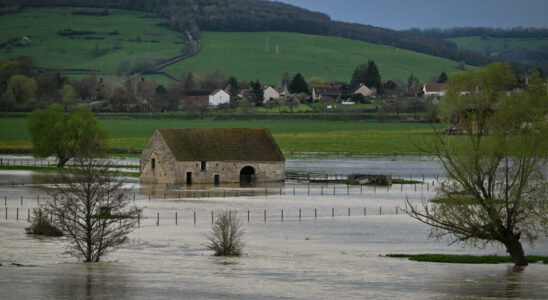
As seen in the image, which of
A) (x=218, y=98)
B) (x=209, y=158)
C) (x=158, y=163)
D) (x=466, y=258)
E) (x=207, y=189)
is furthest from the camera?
(x=218, y=98)

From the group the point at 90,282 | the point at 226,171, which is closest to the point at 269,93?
the point at 226,171

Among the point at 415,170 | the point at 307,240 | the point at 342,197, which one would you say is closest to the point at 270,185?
the point at 342,197

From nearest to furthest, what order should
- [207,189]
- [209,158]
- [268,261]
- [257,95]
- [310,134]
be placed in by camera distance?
[268,261] < [207,189] < [209,158] < [310,134] < [257,95]

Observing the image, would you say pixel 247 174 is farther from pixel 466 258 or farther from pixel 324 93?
pixel 324 93

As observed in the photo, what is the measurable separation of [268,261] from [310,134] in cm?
8952

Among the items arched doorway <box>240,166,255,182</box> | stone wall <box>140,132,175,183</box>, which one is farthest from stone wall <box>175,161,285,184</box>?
stone wall <box>140,132,175,183</box>

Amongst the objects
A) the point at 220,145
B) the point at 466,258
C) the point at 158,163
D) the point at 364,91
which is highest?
the point at 364,91

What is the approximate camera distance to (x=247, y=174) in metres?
76.3

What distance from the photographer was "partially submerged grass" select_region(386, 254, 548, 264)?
1528 inches

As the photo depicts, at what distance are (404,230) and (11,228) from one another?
20.6 meters

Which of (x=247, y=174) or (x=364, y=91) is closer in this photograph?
(x=247, y=174)

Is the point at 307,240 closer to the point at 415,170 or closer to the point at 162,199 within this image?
the point at 162,199

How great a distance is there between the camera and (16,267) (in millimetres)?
36312

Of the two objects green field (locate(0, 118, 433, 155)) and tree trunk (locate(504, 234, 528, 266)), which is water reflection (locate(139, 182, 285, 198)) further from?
green field (locate(0, 118, 433, 155))
